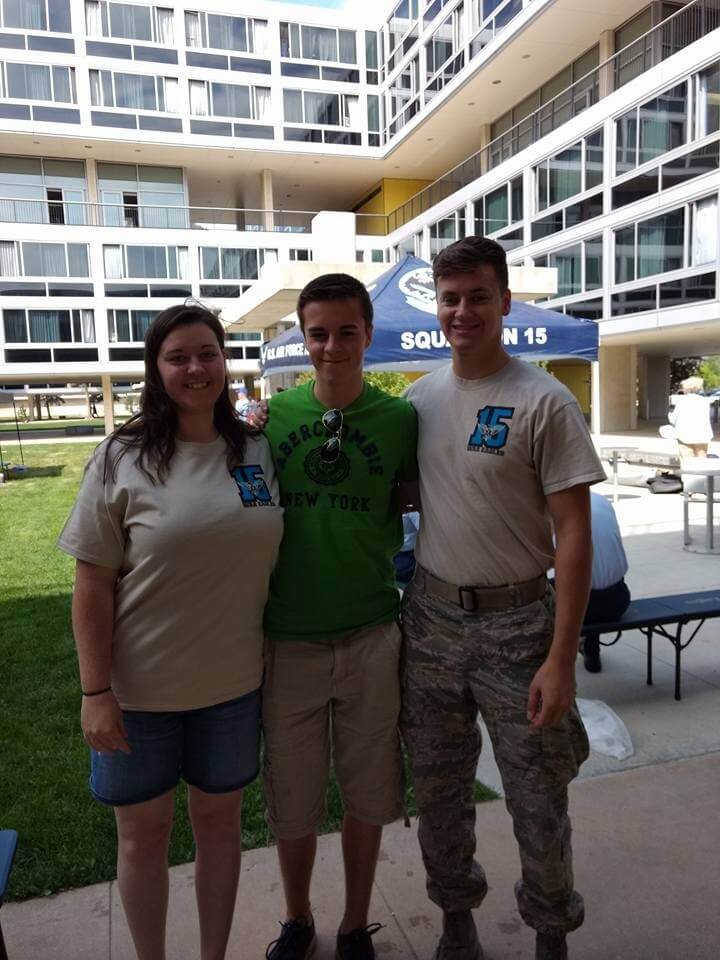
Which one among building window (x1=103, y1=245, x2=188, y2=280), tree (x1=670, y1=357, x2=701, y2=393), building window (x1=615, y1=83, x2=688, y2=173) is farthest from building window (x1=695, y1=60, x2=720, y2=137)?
tree (x1=670, y1=357, x2=701, y2=393)

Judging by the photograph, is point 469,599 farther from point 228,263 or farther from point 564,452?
point 228,263

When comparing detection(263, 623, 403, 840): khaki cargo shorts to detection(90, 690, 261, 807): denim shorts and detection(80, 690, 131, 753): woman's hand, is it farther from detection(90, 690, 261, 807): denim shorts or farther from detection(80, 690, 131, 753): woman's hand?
detection(80, 690, 131, 753): woman's hand

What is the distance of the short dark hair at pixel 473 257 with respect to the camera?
208 centimetres

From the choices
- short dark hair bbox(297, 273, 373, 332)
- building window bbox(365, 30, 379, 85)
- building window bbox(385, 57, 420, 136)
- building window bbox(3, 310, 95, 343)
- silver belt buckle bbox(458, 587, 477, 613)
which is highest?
building window bbox(365, 30, 379, 85)

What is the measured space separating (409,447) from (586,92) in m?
26.5

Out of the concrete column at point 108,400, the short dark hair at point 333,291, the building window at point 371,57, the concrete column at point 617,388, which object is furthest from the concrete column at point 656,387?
the short dark hair at point 333,291

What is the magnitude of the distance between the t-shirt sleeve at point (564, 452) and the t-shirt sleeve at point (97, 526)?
1.12m

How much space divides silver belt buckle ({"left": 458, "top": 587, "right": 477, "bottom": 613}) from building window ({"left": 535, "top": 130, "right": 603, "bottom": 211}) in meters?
23.7

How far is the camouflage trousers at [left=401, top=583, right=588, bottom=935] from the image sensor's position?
2.08 meters

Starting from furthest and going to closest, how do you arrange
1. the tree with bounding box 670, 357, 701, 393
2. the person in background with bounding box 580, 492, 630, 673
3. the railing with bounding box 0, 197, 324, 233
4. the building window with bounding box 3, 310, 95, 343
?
the tree with bounding box 670, 357, 701, 393 < the railing with bounding box 0, 197, 324, 233 < the building window with bounding box 3, 310, 95, 343 < the person in background with bounding box 580, 492, 630, 673

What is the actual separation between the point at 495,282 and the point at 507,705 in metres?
1.21

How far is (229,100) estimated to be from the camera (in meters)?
33.6

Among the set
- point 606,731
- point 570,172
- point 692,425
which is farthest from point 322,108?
point 606,731

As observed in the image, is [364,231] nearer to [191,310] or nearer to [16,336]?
[16,336]
